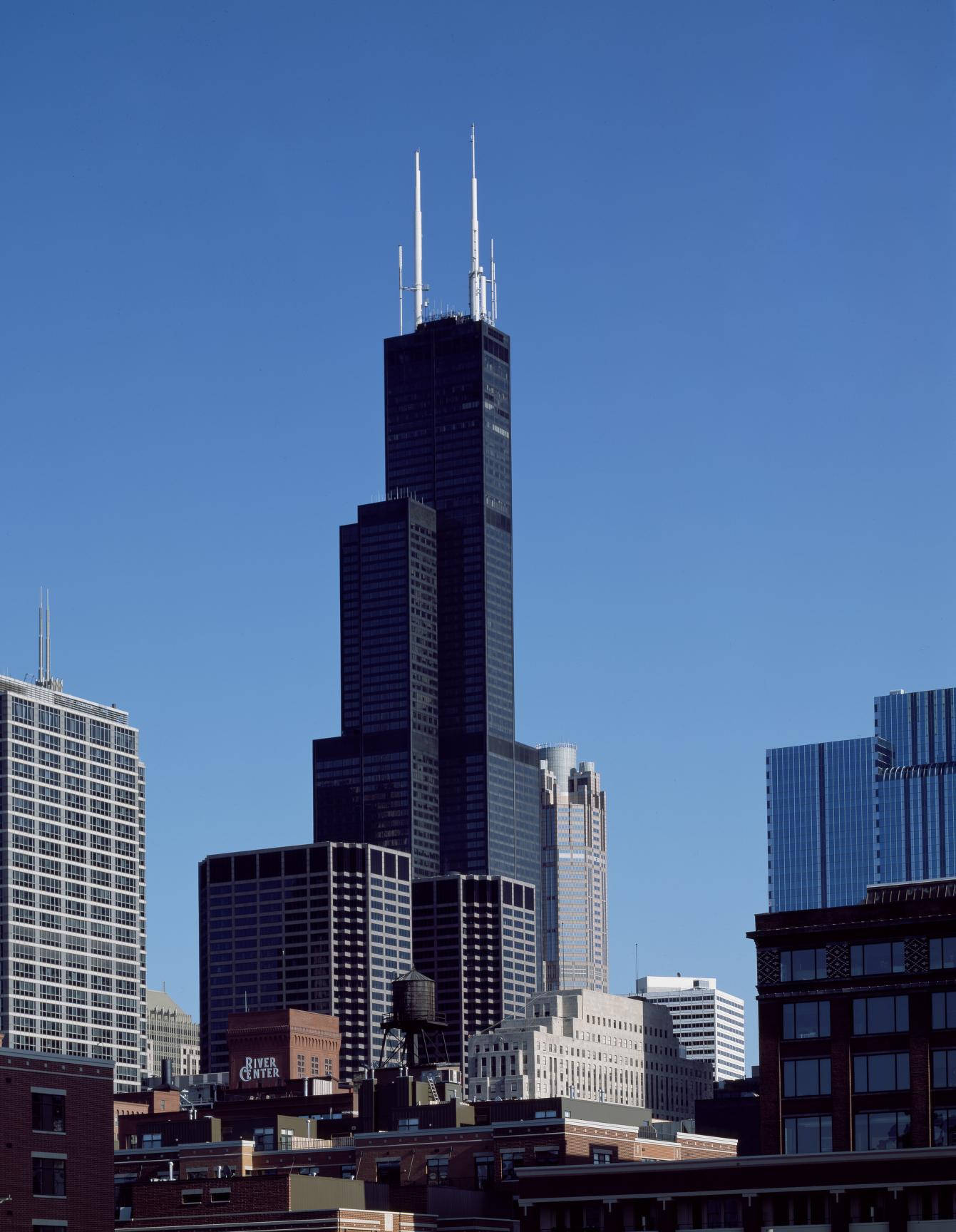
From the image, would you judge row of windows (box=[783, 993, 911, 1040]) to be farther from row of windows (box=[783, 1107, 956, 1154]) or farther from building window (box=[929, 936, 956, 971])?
row of windows (box=[783, 1107, 956, 1154])

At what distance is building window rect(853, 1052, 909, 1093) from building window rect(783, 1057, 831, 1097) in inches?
80.2

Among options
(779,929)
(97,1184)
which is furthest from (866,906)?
(97,1184)

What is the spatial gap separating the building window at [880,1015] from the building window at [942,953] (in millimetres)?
2798

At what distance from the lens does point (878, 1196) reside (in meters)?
147

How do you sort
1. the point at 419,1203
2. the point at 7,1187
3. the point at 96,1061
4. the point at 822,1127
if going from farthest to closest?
the point at 419,1203 → the point at 822,1127 → the point at 96,1061 → the point at 7,1187

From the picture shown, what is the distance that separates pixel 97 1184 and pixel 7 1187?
28.5 feet

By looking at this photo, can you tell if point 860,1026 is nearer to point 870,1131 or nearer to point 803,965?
point 803,965

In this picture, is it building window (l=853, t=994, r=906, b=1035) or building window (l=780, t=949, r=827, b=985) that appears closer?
building window (l=853, t=994, r=906, b=1035)

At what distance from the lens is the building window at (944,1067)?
158375 millimetres

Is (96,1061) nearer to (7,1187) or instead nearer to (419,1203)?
(7,1187)

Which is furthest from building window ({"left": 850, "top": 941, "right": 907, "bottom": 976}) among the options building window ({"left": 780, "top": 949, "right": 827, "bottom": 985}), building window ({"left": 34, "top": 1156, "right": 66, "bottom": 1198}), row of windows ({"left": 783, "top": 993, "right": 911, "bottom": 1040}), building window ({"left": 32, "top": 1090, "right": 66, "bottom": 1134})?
building window ({"left": 34, "top": 1156, "right": 66, "bottom": 1198})

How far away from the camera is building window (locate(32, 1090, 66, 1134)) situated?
476 feet

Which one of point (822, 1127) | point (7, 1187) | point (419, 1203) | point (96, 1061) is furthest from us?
point (419, 1203)

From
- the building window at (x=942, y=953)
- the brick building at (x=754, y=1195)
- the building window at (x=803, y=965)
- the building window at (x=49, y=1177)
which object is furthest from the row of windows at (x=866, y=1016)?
the building window at (x=49, y=1177)
